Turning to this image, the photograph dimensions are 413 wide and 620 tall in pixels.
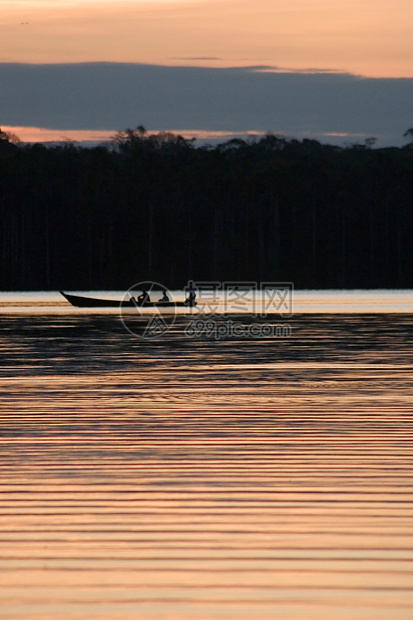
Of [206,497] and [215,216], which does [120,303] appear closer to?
[206,497]

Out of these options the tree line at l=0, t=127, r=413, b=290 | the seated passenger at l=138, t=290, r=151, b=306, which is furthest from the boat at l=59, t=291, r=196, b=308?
the tree line at l=0, t=127, r=413, b=290

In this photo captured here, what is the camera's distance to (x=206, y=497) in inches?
350

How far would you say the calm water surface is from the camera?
253 inches

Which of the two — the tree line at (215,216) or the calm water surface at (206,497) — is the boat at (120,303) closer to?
the calm water surface at (206,497)

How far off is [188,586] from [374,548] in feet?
4.61

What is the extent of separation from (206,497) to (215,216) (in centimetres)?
10924

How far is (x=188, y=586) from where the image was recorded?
259 inches

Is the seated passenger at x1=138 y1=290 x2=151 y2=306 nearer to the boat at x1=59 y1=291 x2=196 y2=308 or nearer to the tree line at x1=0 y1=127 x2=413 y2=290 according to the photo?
the boat at x1=59 y1=291 x2=196 y2=308

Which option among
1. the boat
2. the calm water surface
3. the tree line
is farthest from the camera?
the tree line

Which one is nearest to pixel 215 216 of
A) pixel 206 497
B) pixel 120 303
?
pixel 120 303

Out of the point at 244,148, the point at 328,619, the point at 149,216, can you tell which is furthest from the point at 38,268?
the point at 328,619

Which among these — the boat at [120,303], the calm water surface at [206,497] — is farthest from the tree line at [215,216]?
the calm water surface at [206,497]

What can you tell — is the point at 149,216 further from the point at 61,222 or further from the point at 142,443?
the point at 142,443

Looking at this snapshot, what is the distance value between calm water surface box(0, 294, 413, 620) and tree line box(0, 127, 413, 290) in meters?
92.9
